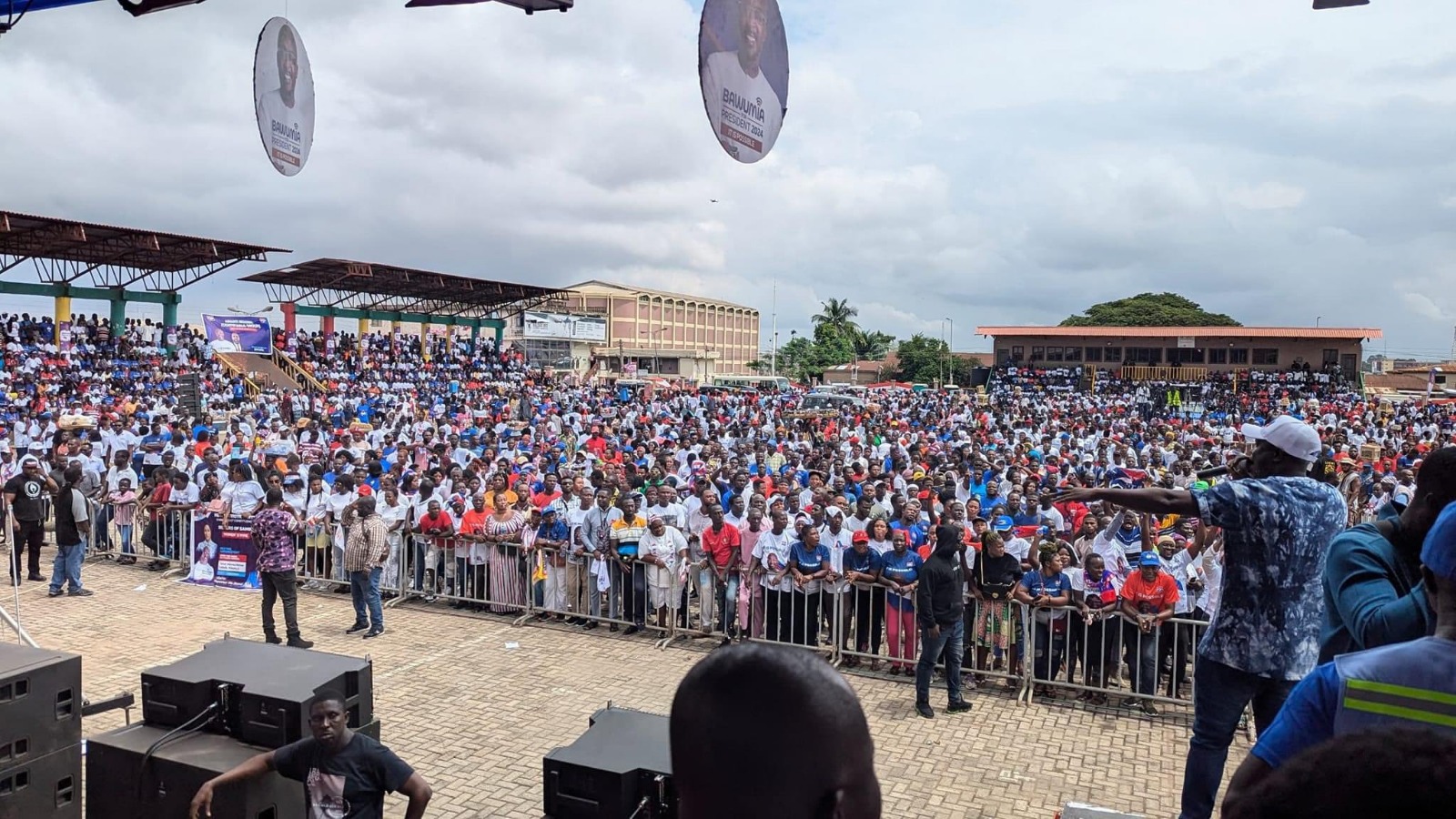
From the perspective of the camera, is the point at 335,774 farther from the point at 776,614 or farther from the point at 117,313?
the point at 117,313

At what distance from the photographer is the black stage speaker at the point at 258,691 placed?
4.57 metres

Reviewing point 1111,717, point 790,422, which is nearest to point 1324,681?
point 1111,717

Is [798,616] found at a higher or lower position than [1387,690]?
lower

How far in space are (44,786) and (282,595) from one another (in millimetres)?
4213

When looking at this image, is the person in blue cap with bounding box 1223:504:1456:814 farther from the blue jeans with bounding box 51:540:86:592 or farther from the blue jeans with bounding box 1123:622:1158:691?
the blue jeans with bounding box 51:540:86:592

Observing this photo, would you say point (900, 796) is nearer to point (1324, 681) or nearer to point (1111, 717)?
point (1111, 717)

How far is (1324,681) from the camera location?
1.94m

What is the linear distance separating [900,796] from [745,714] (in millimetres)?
5411

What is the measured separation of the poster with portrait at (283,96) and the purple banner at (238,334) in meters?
26.7

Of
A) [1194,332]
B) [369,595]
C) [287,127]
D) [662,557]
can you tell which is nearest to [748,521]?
[662,557]

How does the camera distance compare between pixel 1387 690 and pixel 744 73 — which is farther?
pixel 744 73

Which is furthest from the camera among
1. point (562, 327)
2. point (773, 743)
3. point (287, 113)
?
point (562, 327)

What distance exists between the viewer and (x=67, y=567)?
11.1m

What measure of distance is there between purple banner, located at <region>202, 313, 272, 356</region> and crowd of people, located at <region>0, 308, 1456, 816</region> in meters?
7.53
